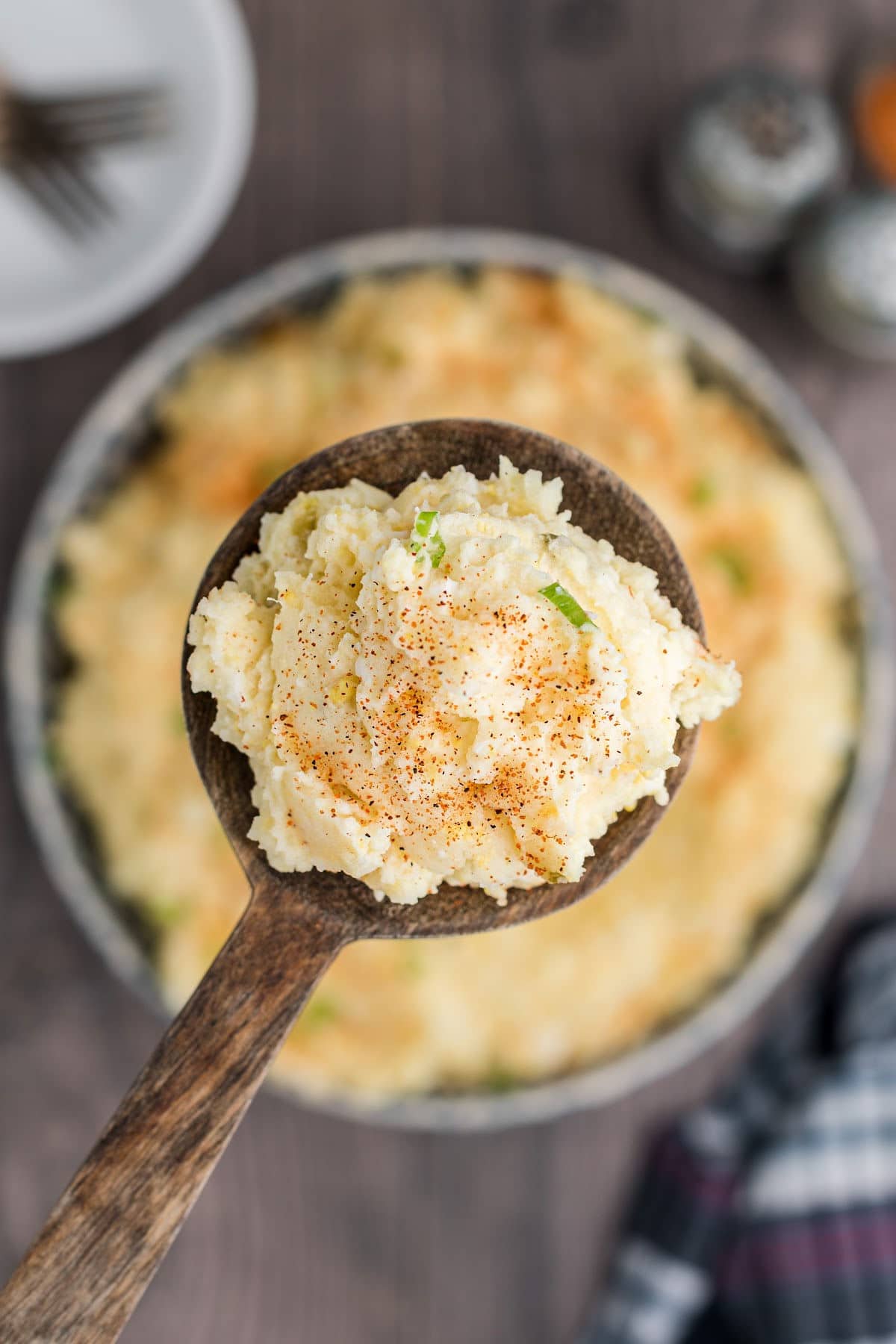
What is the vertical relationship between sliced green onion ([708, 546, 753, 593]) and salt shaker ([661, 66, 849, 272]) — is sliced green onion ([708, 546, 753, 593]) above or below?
below

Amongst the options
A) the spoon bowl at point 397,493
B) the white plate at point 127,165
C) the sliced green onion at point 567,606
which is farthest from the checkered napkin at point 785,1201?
the white plate at point 127,165

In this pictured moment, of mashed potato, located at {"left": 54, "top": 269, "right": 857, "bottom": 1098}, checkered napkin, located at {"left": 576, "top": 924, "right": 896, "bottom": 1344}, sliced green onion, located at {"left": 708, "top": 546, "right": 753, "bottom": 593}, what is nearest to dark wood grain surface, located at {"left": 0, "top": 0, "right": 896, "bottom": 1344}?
checkered napkin, located at {"left": 576, "top": 924, "right": 896, "bottom": 1344}

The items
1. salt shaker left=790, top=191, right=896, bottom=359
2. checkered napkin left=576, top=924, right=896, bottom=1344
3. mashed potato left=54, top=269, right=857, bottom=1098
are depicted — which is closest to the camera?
mashed potato left=54, top=269, right=857, bottom=1098

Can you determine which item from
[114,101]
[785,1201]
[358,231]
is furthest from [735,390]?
[785,1201]

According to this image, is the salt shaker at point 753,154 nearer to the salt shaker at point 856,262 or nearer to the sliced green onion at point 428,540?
the salt shaker at point 856,262

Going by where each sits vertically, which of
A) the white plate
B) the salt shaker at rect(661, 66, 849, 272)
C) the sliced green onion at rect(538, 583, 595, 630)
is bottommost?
the sliced green onion at rect(538, 583, 595, 630)

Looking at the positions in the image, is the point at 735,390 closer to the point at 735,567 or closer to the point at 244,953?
the point at 735,567

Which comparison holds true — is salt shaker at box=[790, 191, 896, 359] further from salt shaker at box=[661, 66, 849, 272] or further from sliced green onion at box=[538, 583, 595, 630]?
sliced green onion at box=[538, 583, 595, 630]
